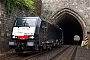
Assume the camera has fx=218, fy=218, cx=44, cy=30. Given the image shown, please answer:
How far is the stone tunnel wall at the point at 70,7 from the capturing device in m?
30.4

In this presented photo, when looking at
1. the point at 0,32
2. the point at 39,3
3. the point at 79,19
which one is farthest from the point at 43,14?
the point at 0,32

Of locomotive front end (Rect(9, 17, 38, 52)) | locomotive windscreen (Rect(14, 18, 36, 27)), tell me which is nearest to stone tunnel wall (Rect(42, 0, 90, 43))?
locomotive windscreen (Rect(14, 18, 36, 27))

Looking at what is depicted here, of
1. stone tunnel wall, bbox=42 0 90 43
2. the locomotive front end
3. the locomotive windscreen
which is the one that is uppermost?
stone tunnel wall, bbox=42 0 90 43

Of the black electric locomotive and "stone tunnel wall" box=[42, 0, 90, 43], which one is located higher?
"stone tunnel wall" box=[42, 0, 90, 43]

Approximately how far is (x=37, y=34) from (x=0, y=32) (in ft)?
7.83

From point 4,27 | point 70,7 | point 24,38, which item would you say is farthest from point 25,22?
point 70,7

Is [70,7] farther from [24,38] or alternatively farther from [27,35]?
[24,38]

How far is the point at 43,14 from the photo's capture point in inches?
1218

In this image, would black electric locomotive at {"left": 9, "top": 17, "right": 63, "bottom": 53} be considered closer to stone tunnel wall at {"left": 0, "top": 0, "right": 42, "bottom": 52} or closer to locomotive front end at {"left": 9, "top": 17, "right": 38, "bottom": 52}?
locomotive front end at {"left": 9, "top": 17, "right": 38, "bottom": 52}

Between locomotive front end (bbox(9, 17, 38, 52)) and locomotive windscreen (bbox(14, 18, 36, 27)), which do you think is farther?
locomotive windscreen (bbox(14, 18, 36, 27))

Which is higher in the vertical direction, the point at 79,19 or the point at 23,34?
the point at 79,19

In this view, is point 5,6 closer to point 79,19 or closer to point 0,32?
point 0,32

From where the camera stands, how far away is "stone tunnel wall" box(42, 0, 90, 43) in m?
30.4

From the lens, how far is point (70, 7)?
30.9 meters
